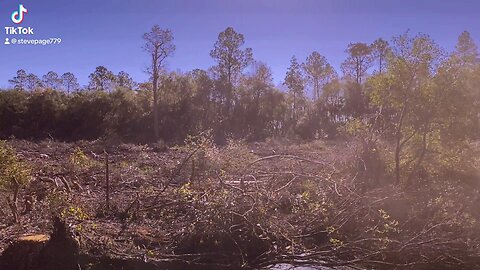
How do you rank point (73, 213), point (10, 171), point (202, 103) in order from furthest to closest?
1. point (202, 103)
2. point (73, 213)
3. point (10, 171)

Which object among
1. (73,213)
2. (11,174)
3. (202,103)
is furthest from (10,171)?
(202,103)

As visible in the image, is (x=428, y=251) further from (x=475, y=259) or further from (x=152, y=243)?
(x=152, y=243)

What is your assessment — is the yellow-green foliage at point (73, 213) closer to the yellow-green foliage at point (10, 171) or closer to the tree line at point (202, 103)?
the yellow-green foliage at point (10, 171)

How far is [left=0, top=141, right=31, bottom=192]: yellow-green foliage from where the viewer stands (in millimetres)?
8633

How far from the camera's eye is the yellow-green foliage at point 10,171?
863cm

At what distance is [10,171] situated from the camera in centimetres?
868

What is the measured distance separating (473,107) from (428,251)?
20.5 ft

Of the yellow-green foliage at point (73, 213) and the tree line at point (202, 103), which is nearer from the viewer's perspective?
the yellow-green foliage at point (73, 213)

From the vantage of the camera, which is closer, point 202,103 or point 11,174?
point 11,174

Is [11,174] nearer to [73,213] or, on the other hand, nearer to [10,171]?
[10,171]

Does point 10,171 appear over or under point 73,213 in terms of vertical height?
over

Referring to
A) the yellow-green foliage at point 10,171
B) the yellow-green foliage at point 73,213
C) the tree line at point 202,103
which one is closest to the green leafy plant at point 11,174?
the yellow-green foliage at point 10,171

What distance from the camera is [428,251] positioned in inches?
366

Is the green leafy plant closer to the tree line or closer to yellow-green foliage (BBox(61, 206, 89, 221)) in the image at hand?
yellow-green foliage (BBox(61, 206, 89, 221))
